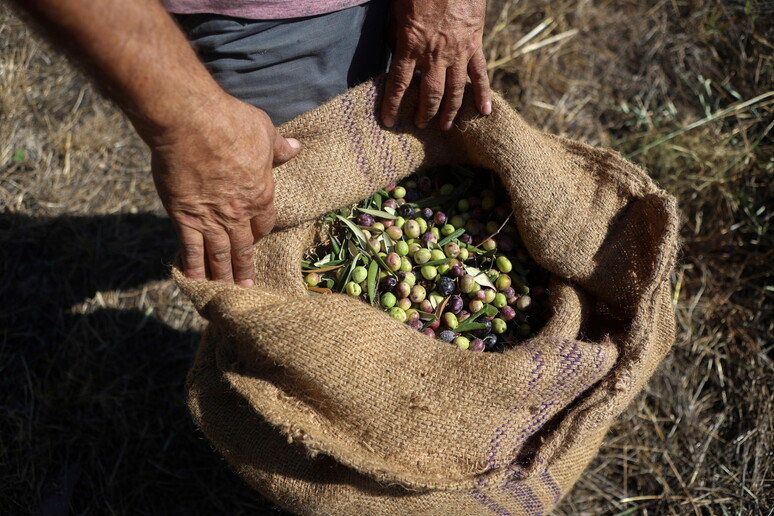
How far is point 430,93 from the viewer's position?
1.82 metres

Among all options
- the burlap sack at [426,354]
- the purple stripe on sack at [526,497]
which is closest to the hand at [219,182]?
the burlap sack at [426,354]

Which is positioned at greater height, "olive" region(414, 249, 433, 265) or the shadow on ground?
"olive" region(414, 249, 433, 265)

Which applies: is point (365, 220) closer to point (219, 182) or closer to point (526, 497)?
point (219, 182)

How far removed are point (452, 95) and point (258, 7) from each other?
66 centimetres

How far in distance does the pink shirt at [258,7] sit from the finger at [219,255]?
67 centimetres

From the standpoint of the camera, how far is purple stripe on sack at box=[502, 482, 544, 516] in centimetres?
177

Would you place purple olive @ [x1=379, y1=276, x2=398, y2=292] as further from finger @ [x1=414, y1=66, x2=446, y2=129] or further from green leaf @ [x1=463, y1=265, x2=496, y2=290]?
finger @ [x1=414, y1=66, x2=446, y2=129]

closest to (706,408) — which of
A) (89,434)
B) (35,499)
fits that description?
(89,434)

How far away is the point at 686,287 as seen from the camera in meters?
3.15

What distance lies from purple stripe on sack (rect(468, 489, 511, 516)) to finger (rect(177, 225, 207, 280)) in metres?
1.05


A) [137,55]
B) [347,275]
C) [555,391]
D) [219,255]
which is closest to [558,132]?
[347,275]

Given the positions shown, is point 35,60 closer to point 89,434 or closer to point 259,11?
point 89,434

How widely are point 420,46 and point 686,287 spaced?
88.5 inches

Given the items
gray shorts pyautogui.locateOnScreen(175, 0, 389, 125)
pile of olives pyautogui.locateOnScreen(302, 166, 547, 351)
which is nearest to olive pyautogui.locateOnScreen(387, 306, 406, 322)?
pile of olives pyautogui.locateOnScreen(302, 166, 547, 351)
